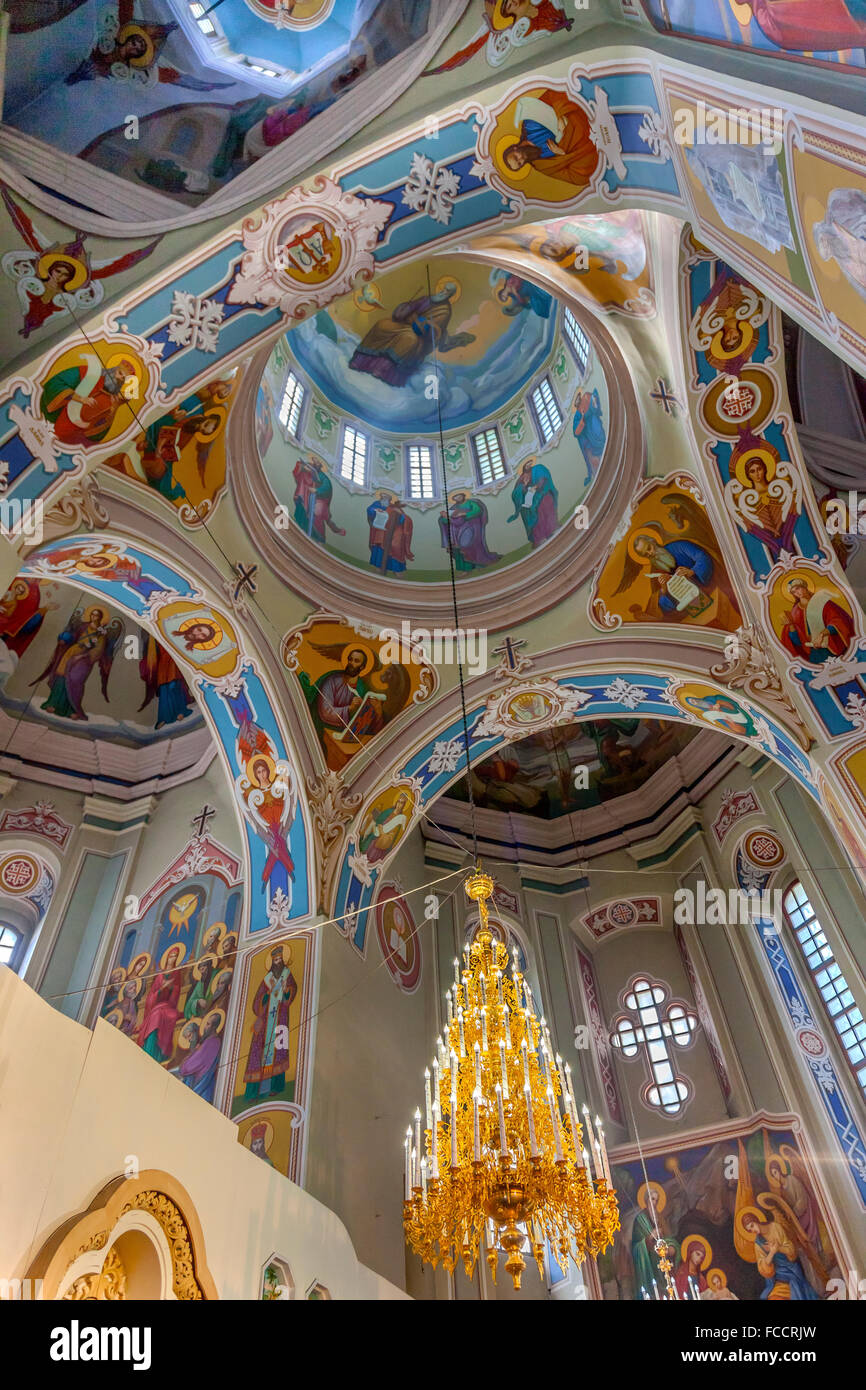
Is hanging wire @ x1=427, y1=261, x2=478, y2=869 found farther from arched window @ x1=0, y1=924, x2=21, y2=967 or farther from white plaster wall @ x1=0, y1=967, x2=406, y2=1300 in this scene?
arched window @ x1=0, y1=924, x2=21, y2=967

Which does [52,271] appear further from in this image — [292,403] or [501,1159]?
[501,1159]

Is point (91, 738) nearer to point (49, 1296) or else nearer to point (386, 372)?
point (386, 372)

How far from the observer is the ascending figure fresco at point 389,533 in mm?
11859

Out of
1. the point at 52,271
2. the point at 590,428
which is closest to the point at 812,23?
the point at 52,271

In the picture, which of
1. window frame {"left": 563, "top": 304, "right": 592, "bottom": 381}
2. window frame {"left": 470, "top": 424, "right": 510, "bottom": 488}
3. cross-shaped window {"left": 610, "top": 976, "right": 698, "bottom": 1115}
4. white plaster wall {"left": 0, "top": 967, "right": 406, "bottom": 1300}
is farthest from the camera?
window frame {"left": 470, "top": 424, "right": 510, "bottom": 488}

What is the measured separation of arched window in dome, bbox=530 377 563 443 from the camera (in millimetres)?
12050

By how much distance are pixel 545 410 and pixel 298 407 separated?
3187 millimetres

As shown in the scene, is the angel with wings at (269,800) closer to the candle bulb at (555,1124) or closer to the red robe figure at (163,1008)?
the red robe figure at (163,1008)

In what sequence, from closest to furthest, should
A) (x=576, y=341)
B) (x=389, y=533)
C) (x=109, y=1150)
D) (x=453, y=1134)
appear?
(x=109, y=1150), (x=453, y=1134), (x=576, y=341), (x=389, y=533)

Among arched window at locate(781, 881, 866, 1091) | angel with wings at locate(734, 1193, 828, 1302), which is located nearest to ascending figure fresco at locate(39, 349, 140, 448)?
arched window at locate(781, 881, 866, 1091)

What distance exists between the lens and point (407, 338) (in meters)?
13.0

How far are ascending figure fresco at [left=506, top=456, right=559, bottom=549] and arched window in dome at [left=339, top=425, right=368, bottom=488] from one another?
2.05 meters

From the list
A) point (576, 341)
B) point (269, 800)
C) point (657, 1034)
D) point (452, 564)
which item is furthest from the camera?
point (657, 1034)

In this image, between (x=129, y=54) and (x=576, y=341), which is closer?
(x=129, y=54)
